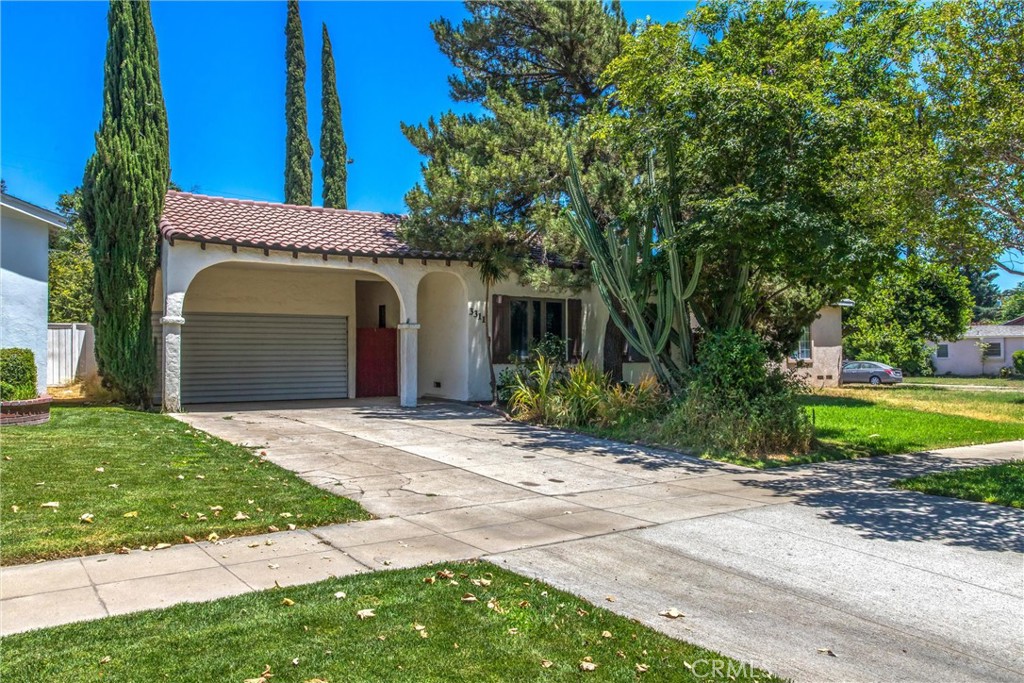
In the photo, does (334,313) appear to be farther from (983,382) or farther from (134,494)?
(983,382)

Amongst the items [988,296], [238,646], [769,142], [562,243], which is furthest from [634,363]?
[988,296]

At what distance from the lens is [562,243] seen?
50.8 ft

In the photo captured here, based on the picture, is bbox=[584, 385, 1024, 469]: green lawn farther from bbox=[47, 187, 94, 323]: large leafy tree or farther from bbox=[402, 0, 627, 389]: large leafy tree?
bbox=[47, 187, 94, 323]: large leafy tree

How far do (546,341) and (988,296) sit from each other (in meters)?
72.7

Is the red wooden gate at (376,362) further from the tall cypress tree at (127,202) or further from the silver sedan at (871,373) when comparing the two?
the silver sedan at (871,373)

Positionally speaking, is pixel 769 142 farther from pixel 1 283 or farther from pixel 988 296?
pixel 988 296

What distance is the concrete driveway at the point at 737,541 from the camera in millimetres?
4266

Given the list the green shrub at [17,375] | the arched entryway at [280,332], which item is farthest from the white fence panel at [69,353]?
the green shrub at [17,375]

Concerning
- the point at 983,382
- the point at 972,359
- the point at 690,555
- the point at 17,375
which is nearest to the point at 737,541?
the point at 690,555

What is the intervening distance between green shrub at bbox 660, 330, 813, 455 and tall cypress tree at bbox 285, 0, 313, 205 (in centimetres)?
2429

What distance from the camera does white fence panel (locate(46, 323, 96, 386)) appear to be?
18.9m

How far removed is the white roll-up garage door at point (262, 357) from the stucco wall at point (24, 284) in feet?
10.4

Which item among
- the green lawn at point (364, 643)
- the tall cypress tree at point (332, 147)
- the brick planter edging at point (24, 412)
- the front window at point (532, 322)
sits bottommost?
the green lawn at point (364, 643)

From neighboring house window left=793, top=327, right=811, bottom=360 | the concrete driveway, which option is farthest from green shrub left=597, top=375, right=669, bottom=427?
neighboring house window left=793, top=327, right=811, bottom=360
